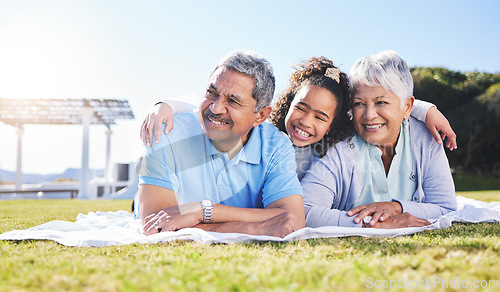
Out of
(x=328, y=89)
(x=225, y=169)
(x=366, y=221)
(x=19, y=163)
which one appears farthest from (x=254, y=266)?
(x=19, y=163)

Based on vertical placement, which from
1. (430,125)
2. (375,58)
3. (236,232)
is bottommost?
(236,232)

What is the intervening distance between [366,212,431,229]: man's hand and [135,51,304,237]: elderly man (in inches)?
26.0

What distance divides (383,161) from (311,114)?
963mm

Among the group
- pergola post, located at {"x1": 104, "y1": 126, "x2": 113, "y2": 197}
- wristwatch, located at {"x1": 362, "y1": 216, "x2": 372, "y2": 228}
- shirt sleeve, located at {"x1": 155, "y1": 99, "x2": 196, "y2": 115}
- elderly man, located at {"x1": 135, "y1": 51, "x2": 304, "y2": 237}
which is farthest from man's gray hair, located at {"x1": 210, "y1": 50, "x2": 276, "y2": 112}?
pergola post, located at {"x1": 104, "y1": 126, "x2": 113, "y2": 197}

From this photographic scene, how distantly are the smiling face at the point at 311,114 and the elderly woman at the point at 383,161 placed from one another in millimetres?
250

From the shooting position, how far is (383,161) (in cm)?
379

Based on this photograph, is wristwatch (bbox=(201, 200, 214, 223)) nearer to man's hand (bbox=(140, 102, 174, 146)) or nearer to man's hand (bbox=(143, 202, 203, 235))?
man's hand (bbox=(143, 202, 203, 235))

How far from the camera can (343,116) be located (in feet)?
12.0

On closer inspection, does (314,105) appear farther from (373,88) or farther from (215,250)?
(215,250)

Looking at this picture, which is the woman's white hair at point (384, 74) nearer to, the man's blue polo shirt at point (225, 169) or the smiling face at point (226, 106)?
the man's blue polo shirt at point (225, 169)

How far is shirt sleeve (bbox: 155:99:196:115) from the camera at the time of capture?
10.7 feet

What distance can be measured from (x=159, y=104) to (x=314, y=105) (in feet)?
4.34

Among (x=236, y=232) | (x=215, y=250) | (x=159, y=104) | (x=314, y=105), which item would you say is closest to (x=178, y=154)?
(x=159, y=104)

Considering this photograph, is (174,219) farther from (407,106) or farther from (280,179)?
(407,106)
